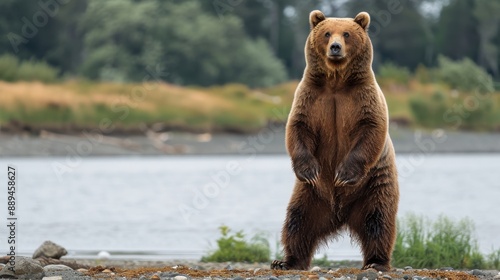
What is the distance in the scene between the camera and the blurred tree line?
4225 centimetres

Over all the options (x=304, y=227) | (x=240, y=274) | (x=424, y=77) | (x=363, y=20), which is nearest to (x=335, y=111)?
(x=363, y=20)

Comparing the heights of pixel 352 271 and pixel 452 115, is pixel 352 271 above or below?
below

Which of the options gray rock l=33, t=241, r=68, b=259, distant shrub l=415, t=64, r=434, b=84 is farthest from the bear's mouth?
distant shrub l=415, t=64, r=434, b=84

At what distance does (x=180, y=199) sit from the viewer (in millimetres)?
19562

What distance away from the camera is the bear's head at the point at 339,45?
22.2 ft

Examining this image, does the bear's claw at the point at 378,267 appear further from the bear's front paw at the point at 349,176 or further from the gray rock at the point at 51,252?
the gray rock at the point at 51,252

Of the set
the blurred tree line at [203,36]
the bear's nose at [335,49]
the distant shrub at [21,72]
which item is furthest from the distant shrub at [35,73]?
the bear's nose at [335,49]

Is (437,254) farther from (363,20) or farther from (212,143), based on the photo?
(212,143)

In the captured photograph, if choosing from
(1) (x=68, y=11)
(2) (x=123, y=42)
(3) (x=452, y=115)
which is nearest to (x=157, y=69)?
(2) (x=123, y=42)

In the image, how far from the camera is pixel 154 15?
143ft

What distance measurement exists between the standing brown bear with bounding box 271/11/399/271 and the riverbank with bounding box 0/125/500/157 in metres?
23.2

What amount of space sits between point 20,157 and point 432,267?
2139 centimetres

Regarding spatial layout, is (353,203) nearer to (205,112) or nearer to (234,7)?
(205,112)

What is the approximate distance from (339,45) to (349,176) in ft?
2.78
